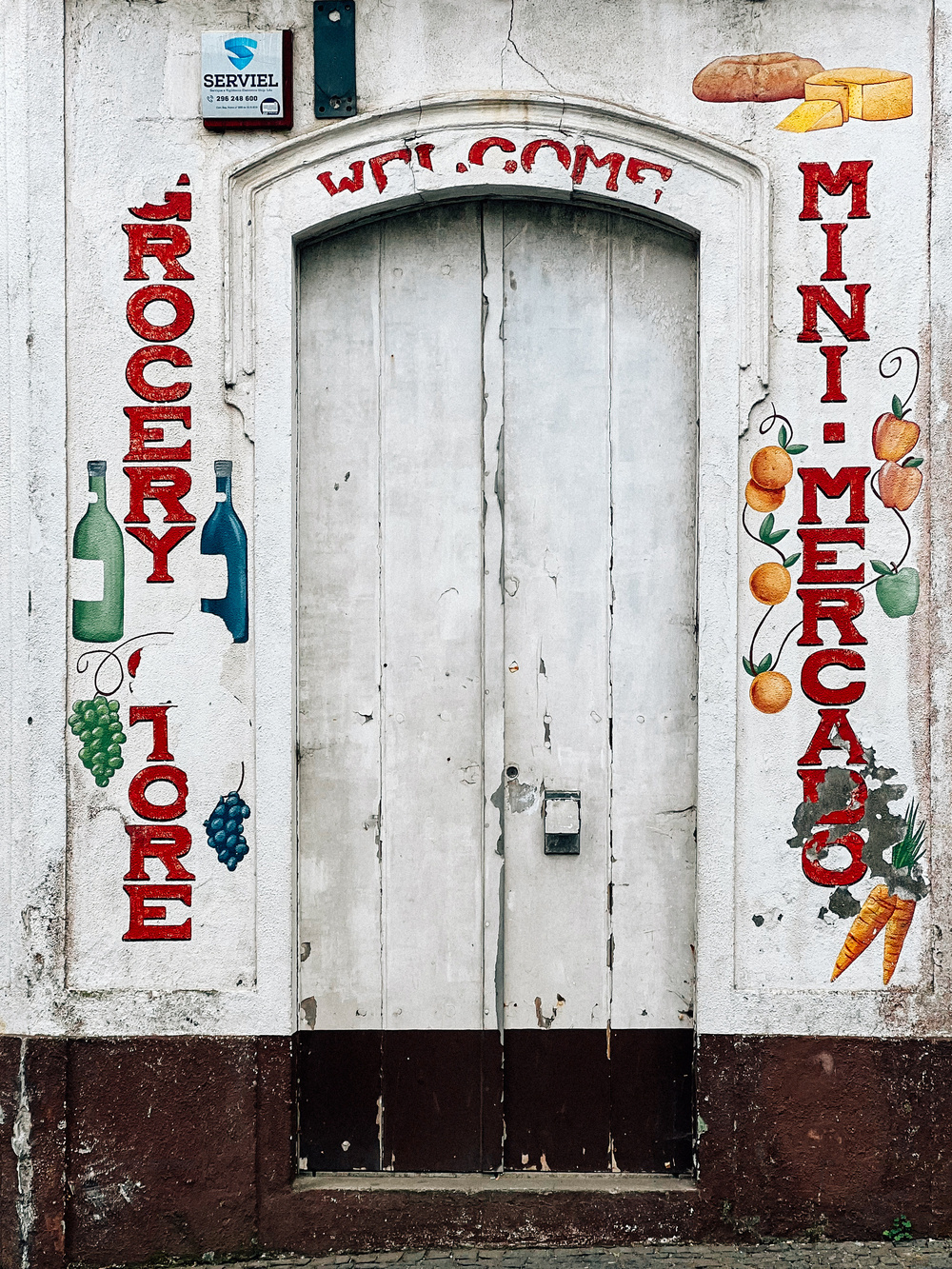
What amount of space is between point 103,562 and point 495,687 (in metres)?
1.37

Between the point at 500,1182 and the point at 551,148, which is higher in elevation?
the point at 551,148

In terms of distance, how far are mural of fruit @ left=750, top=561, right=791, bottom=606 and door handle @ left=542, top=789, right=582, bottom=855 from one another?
0.91 m

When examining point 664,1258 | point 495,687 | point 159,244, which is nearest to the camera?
point 664,1258

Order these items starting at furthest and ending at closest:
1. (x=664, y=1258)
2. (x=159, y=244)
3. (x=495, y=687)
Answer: (x=495, y=687) < (x=159, y=244) < (x=664, y=1258)

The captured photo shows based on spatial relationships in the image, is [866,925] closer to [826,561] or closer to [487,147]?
[826,561]

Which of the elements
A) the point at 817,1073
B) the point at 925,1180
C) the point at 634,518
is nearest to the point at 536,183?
the point at 634,518

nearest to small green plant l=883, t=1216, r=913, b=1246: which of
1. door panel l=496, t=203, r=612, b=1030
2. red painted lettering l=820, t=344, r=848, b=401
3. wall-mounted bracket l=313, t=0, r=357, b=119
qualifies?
door panel l=496, t=203, r=612, b=1030

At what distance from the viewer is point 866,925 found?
3.62 m

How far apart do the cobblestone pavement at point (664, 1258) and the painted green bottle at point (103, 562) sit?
210 cm

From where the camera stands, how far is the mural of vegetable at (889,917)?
3621mm

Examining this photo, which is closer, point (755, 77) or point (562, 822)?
point (755, 77)

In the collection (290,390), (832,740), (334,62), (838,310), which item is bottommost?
(832,740)

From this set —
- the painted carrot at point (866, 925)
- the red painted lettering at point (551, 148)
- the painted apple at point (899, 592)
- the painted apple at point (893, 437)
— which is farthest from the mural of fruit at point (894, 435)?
the painted carrot at point (866, 925)

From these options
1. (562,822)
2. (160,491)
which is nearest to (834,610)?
(562,822)
